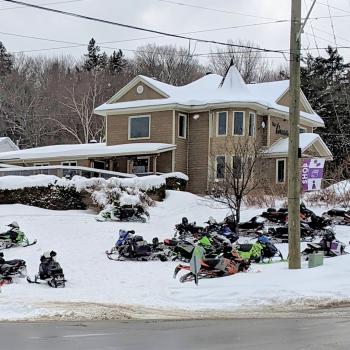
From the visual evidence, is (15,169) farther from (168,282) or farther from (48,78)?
(48,78)

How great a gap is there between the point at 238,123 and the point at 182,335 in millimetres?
31535

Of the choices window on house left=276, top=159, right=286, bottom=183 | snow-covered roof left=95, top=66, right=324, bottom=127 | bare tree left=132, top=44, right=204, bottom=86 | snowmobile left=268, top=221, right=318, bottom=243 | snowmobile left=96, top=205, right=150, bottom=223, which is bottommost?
snowmobile left=268, top=221, right=318, bottom=243

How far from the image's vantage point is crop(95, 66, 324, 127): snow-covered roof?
40969 millimetres

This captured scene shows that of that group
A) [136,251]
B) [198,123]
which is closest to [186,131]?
[198,123]

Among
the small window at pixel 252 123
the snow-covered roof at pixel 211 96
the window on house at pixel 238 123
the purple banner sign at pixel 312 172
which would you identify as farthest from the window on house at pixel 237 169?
the small window at pixel 252 123

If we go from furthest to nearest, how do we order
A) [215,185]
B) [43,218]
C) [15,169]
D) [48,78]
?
[48,78]
[15,169]
[215,185]
[43,218]

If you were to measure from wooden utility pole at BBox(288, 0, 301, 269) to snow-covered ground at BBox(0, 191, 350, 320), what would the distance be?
0.71 metres

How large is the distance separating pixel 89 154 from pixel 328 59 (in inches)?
1396

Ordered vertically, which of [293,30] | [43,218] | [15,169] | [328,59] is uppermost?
[328,59]

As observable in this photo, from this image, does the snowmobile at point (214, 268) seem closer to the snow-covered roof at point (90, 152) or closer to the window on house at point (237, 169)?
the window on house at point (237, 169)

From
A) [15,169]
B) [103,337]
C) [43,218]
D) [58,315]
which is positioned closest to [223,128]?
[15,169]

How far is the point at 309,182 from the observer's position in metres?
22.4

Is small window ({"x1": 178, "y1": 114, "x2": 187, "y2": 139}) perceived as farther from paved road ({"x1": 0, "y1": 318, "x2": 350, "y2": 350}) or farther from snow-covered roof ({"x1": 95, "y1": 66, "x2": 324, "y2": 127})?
paved road ({"x1": 0, "y1": 318, "x2": 350, "y2": 350})

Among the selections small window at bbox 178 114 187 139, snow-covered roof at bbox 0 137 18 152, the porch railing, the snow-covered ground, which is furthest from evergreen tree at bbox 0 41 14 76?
the snow-covered ground
